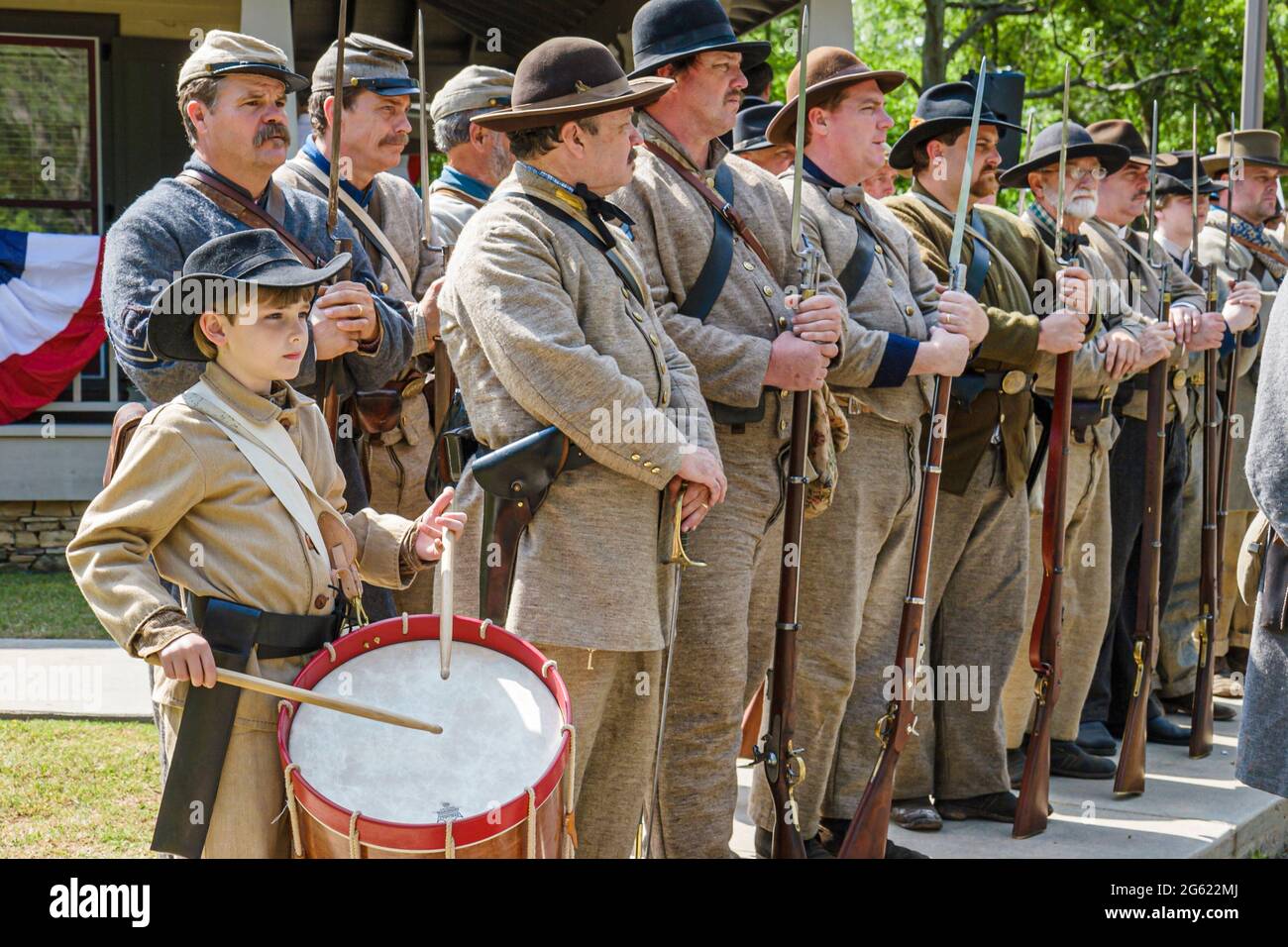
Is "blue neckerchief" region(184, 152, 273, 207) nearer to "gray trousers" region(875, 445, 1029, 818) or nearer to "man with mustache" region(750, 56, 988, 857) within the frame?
"man with mustache" region(750, 56, 988, 857)

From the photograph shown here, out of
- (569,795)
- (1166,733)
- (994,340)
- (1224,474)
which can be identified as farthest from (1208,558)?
(569,795)

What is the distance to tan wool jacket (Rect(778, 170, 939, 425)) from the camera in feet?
15.4

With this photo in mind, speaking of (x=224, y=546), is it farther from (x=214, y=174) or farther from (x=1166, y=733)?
(x=1166, y=733)

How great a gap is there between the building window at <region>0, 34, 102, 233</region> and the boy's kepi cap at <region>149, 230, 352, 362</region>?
366 inches

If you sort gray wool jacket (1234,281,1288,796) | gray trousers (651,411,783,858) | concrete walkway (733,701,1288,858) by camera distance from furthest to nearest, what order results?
concrete walkway (733,701,1288,858) < gray trousers (651,411,783,858) < gray wool jacket (1234,281,1288,796)

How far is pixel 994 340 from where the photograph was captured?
536cm

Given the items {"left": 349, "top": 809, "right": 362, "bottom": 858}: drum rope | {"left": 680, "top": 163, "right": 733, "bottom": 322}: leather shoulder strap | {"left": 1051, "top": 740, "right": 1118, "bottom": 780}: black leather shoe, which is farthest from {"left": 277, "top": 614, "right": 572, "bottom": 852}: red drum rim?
{"left": 1051, "top": 740, "right": 1118, "bottom": 780}: black leather shoe

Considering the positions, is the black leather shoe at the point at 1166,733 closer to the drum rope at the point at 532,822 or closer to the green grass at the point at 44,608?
the drum rope at the point at 532,822

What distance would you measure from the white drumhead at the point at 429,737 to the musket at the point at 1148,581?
11.0ft

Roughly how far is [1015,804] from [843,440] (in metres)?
1.61

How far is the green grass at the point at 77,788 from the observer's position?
195 inches

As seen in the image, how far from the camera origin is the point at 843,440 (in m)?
4.60

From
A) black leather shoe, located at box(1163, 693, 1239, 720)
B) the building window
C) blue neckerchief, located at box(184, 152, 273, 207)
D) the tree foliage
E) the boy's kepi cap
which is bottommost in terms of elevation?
black leather shoe, located at box(1163, 693, 1239, 720)

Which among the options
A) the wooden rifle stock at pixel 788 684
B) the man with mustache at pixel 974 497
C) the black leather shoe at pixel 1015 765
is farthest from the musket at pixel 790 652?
the black leather shoe at pixel 1015 765
